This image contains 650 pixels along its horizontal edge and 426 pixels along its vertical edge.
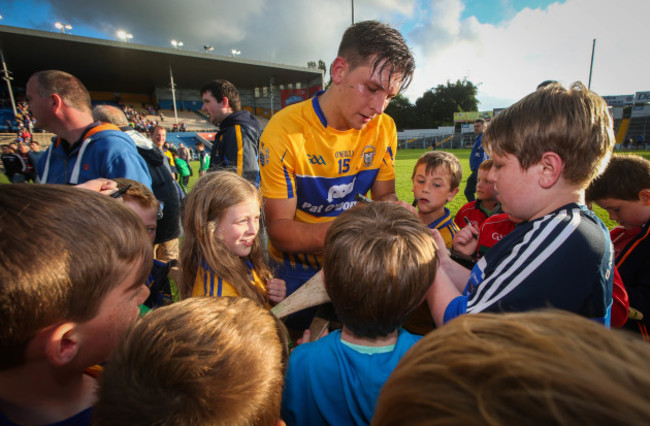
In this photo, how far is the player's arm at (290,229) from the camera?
6.04ft

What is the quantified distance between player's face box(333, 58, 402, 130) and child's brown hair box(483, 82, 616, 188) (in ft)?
2.80

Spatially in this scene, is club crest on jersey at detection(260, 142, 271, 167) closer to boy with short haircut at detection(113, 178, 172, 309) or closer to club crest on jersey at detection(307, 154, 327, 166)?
club crest on jersey at detection(307, 154, 327, 166)

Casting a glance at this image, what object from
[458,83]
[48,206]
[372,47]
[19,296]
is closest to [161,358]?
[19,296]

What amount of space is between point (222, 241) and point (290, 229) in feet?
1.55

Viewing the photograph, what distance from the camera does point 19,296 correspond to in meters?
0.75

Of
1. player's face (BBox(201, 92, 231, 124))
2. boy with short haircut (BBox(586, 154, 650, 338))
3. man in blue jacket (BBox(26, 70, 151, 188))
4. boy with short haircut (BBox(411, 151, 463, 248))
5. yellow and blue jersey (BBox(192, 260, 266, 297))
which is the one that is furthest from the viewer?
player's face (BBox(201, 92, 231, 124))

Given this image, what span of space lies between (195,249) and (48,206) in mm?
1114

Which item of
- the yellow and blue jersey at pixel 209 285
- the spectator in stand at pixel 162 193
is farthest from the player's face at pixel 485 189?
the spectator in stand at pixel 162 193

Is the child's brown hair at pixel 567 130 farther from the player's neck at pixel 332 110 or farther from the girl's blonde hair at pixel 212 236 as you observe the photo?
the girl's blonde hair at pixel 212 236

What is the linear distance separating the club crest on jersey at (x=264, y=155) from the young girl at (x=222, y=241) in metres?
0.22

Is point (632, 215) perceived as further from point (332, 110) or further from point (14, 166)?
point (14, 166)

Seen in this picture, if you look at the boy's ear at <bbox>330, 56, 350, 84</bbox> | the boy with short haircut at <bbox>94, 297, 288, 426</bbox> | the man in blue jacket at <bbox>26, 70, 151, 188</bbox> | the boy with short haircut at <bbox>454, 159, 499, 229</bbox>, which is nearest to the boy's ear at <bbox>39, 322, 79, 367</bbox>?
the boy with short haircut at <bbox>94, 297, 288, 426</bbox>

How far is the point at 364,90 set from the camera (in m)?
1.92

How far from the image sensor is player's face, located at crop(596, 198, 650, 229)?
6.76ft
